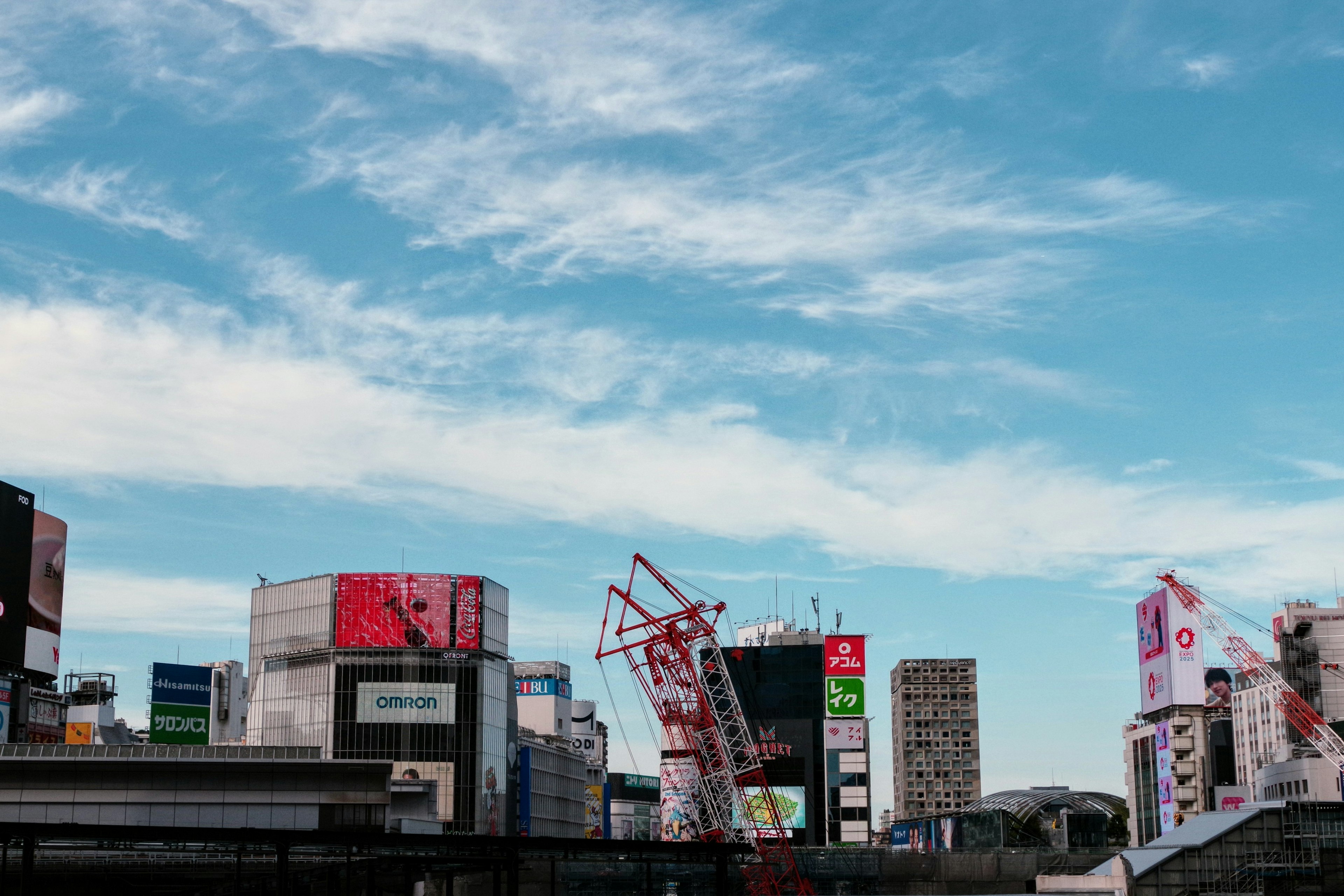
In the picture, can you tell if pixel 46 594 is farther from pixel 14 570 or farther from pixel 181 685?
pixel 181 685

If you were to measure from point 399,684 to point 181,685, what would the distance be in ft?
153

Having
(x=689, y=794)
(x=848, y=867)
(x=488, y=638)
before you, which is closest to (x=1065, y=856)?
(x=848, y=867)

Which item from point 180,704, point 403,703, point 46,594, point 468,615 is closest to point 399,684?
point 403,703

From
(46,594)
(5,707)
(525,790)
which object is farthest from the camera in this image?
(525,790)

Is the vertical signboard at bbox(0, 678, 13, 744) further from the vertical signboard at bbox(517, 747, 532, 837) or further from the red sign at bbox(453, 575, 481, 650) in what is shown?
the vertical signboard at bbox(517, 747, 532, 837)

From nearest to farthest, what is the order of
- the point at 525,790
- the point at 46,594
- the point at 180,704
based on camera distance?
the point at 46,594
the point at 180,704
the point at 525,790

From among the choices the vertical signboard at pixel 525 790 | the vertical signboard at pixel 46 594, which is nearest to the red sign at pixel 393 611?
the vertical signboard at pixel 46 594

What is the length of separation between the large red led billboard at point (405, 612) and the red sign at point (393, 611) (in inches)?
1.4

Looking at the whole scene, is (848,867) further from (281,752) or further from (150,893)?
(150,893)

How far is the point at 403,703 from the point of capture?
147 meters

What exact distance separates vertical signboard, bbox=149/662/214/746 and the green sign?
0.04 metres

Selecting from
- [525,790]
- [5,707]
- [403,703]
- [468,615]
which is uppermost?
[468,615]

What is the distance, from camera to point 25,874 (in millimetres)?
46562

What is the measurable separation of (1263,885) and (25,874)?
53.3 m
